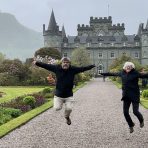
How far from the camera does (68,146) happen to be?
33.1 ft

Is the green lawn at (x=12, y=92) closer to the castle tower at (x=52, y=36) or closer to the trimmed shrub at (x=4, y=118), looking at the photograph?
the trimmed shrub at (x=4, y=118)

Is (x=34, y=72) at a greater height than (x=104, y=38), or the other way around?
(x=104, y=38)

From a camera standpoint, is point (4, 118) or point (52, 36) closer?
point (4, 118)

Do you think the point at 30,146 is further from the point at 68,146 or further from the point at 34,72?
the point at 34,72

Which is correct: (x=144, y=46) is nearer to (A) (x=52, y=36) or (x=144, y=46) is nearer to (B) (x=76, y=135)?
(A) (x=52, y=36)

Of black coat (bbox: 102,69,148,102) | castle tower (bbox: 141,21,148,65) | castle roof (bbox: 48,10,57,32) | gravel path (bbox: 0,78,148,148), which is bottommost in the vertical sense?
gravel path (bbox: 0,78,148,148)

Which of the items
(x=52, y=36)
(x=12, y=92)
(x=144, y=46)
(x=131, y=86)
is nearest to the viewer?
(x=131, y=86)

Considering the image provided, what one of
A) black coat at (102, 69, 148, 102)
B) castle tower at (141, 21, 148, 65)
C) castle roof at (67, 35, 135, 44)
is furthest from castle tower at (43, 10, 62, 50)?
black coat at (102, 69, 148, 102)

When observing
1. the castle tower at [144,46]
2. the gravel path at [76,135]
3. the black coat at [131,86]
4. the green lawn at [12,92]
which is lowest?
the gravel path at [76,135]

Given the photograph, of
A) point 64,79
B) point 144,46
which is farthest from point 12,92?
point 144,46

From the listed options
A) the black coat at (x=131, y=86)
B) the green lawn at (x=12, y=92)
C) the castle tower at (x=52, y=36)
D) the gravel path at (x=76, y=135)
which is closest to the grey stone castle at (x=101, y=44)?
the castle tower at (x=52, y=36)

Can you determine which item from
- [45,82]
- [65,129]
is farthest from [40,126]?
[45,82]

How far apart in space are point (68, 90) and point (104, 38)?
386 ft

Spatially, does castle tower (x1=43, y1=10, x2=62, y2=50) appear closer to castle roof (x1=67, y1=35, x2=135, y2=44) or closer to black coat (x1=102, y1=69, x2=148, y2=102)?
castle roof (x1=67, y1=35, x2=135, y2=44)
